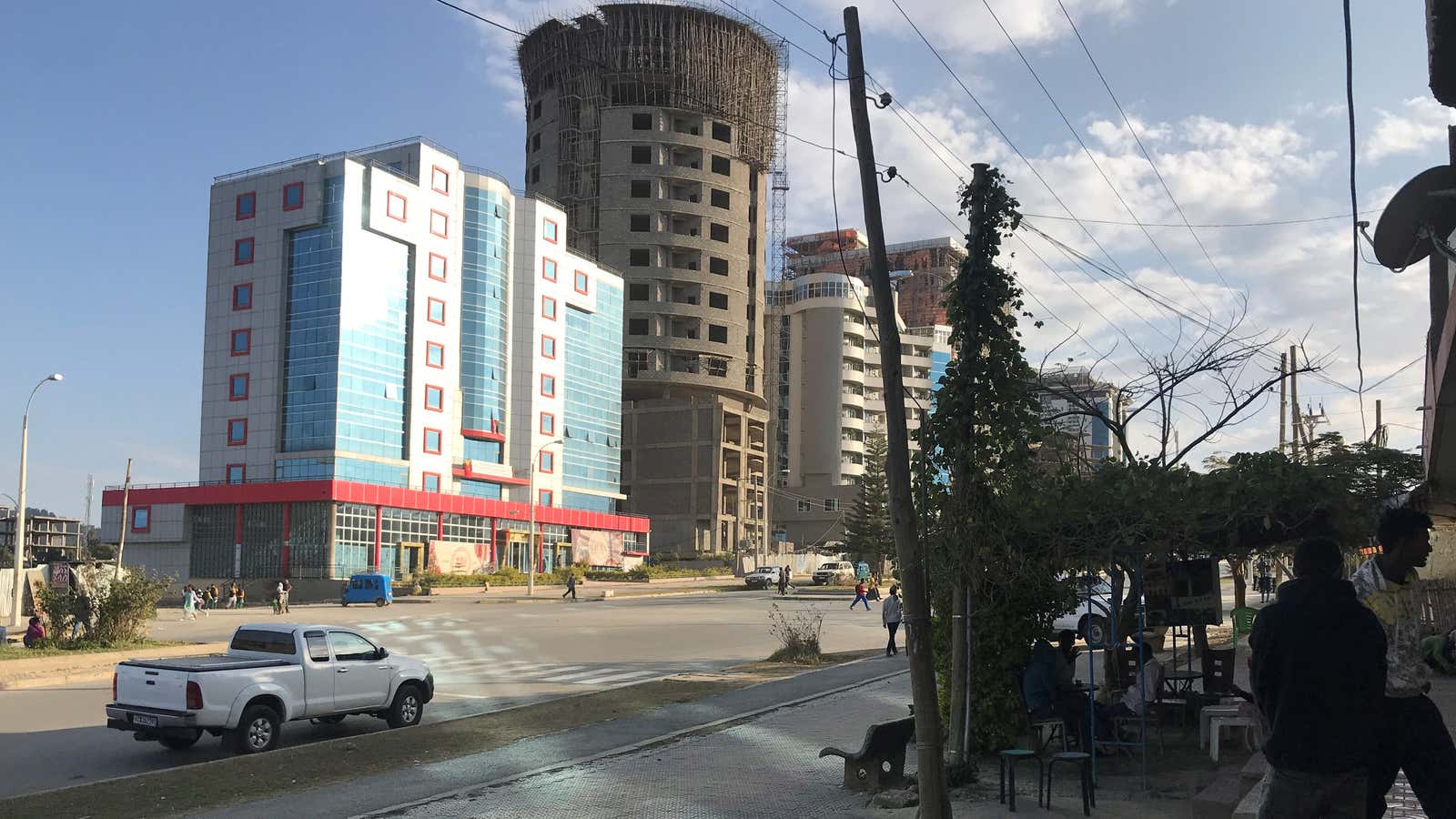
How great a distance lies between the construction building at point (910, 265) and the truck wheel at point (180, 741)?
135 m

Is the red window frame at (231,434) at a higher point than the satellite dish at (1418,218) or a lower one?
higher

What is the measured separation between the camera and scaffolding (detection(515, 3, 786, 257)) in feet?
354

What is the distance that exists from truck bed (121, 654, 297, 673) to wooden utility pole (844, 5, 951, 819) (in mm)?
9213

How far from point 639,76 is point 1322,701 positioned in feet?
351

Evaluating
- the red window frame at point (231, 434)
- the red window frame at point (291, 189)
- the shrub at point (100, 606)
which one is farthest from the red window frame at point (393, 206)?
the shrub at point (100, 606)

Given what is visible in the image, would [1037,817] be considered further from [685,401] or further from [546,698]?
[685,401]

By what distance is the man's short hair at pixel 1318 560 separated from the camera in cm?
490

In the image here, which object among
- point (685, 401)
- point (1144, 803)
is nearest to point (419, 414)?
point (685, 401)

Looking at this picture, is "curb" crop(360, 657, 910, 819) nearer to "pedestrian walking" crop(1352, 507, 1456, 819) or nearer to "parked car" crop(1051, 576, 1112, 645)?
"parked car" crop(1051, 576, 1112, 645)

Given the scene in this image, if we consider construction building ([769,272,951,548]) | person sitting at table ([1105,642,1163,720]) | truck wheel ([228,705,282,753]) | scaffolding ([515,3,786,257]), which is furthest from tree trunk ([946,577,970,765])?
construction building ([769,272,951,548])

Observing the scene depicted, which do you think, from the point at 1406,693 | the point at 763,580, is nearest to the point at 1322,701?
the point at 1406,693

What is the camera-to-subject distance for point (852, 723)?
1534cm

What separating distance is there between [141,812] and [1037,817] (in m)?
7.78

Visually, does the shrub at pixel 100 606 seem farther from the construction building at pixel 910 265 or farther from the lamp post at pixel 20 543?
the construction building at pixel 910 265
